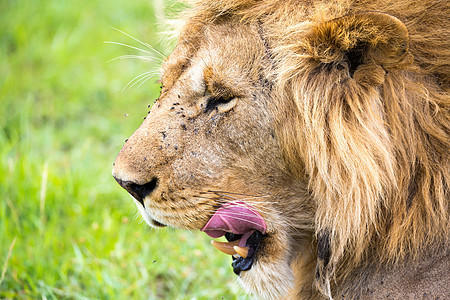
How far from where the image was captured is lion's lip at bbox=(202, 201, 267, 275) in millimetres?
2104

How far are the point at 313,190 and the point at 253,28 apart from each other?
65 cm

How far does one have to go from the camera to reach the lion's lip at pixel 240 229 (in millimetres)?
2104

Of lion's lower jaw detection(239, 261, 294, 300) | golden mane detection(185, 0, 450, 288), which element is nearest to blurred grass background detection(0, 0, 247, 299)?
lion's lower jaw detection(239, 261, 294, 300)

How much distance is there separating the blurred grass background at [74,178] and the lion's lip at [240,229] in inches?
21.5

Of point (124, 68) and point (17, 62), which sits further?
point (124, 68)

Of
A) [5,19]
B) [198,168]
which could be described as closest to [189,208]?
[198,168]

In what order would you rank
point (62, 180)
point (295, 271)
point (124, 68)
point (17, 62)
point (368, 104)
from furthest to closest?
point (124, 68) < point (17, 62) < point (62, 180) < point (295, 271) < point (368, 104)

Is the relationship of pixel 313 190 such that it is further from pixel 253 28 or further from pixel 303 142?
pixel 253 28

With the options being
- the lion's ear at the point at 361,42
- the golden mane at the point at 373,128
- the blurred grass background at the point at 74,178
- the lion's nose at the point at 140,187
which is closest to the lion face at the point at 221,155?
the lion's nose at the point at 140,187

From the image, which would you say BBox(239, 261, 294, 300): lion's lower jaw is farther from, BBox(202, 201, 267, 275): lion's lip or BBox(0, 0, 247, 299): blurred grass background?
BBox(0, 0, 247, 299): blurred grass background

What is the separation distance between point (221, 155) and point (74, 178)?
6.72 ft

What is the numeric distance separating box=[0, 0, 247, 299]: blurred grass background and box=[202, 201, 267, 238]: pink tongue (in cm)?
55

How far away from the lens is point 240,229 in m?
Answer: 2.19

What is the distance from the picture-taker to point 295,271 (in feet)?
7.52
